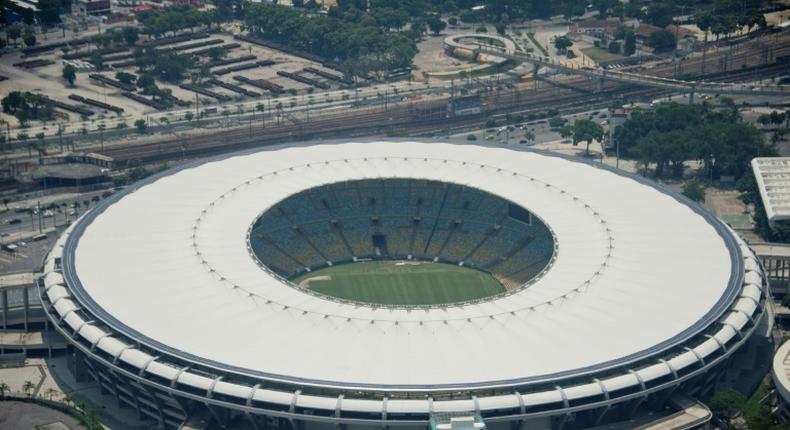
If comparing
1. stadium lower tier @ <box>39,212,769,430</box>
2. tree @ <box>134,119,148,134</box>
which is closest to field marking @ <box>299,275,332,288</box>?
stadium lower tier @ <box>39,212,769,430</box>

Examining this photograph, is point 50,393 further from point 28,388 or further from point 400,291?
point 400,291

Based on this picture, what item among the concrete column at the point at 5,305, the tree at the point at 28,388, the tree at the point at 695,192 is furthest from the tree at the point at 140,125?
the tree at the point at 695,192

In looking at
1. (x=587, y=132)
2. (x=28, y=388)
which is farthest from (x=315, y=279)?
(x=587, y=132)

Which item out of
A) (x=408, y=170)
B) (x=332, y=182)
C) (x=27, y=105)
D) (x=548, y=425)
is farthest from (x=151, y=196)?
(x=27, y=105)

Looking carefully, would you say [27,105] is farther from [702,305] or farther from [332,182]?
[702,305]

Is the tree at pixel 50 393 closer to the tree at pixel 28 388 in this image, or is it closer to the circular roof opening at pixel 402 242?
the tree at pixel 28 388

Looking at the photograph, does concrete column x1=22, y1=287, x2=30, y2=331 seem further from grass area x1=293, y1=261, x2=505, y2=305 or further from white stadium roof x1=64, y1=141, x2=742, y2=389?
grass area x1=293, y1=261, x2=505, y2=305
